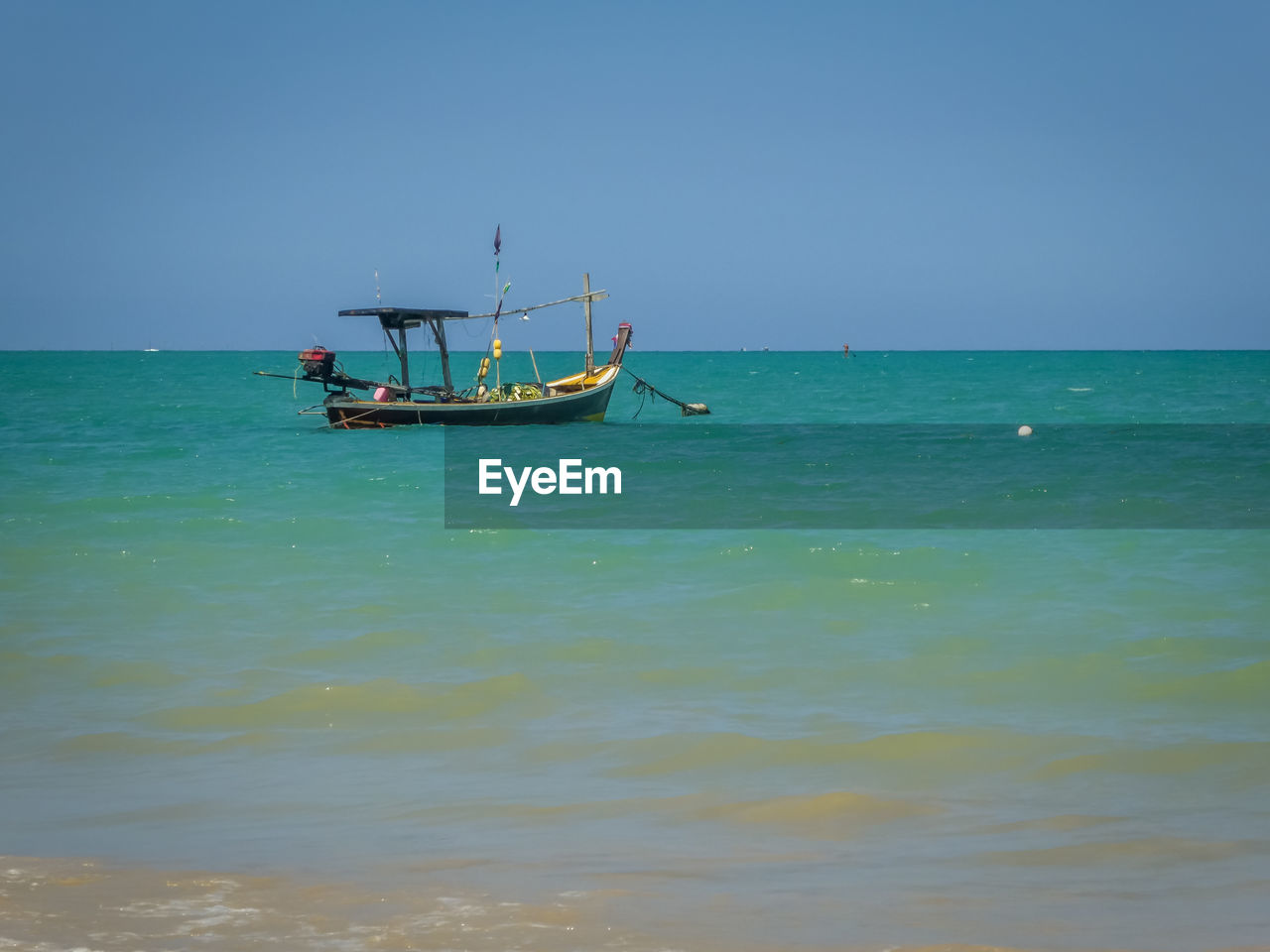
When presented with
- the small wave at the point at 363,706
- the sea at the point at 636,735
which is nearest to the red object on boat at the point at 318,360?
the sea at the point at 636,735

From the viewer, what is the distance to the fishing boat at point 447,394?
129ft

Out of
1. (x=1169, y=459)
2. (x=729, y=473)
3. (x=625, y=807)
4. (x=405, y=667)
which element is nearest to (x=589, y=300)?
(x=729, y=473)

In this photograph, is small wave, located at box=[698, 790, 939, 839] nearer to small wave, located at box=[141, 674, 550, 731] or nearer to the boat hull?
small wave, located at box=[141, 674, 550, 731]

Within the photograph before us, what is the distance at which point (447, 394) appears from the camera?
41344 mm

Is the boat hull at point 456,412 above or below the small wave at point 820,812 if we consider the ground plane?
above

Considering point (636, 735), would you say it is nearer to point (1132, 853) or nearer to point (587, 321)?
point (1132, 853)

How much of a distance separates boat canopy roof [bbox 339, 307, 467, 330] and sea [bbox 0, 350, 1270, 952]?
64.5 ft

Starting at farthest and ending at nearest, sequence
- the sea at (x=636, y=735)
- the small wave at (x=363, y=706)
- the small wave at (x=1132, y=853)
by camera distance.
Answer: the small wave at (x=363, y=706) < the small wave at (x=1132, y=853) < the sea at (x=636, y=735)

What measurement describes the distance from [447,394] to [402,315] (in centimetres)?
348

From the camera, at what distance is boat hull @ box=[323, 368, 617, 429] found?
133ft

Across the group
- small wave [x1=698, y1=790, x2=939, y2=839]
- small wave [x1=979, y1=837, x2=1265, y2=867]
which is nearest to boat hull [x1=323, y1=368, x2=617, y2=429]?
small wave [x1=698, y1=790, x2=939, y2=839]

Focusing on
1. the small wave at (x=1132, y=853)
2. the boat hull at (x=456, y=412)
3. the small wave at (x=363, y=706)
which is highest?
the boat hull at (x=456, y=412)

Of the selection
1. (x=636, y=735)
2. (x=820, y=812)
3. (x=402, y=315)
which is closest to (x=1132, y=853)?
(x=820, y=812)

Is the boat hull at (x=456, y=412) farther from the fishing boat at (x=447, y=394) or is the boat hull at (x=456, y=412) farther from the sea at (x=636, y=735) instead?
the sea at (x=636, y=735)
